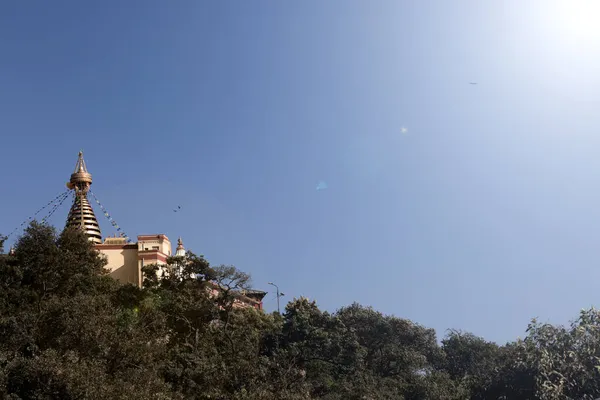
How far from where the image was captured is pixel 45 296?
98.5 feet

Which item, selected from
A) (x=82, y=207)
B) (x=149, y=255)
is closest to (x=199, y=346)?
(x=149, y=255)

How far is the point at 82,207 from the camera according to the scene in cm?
5153

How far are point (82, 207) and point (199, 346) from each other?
77.6 feet

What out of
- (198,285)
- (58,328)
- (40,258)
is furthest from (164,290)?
(58,328)

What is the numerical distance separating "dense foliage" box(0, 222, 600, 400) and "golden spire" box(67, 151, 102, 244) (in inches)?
576

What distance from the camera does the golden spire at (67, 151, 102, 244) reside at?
166 ft

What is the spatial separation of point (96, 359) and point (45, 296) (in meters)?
7.62

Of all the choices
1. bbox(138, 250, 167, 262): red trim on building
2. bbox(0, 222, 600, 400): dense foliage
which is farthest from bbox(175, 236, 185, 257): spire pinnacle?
bbox(0, 222, 600, 400): dense foliage

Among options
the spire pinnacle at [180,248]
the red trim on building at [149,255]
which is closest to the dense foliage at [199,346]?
the red trim on building at [149,255]

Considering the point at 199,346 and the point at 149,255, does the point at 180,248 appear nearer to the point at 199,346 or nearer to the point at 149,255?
the point at 149,255

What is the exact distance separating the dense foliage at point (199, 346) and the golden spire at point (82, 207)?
14.6m

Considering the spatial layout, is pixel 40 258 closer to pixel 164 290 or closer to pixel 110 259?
pixel 164 290

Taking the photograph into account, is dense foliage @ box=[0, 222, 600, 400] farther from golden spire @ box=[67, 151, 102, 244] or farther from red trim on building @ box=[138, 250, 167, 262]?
golden spire @ box=[67, 151, 102, 244]

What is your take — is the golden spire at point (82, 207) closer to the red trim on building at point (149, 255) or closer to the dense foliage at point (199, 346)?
the red trim on building at point (149, 255)
